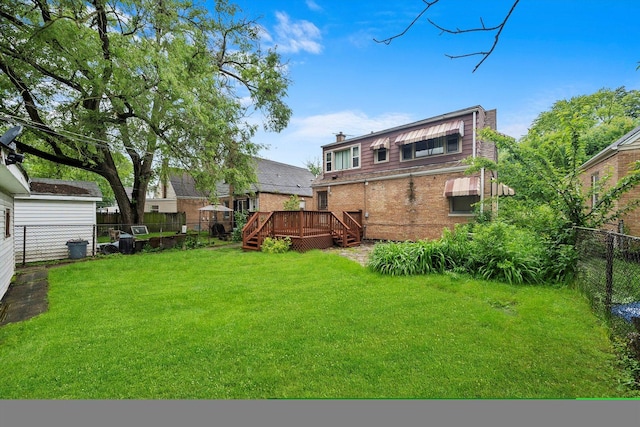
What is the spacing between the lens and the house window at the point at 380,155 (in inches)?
579

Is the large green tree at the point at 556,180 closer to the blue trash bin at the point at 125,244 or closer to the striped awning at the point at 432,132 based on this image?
the striped awning at the point at 432,132

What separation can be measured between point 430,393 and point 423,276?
446 centimetres

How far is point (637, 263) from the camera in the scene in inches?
144

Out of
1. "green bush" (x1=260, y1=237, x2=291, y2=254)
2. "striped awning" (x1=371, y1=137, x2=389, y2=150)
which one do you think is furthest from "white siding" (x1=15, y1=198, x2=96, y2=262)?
"striped awning" (x1=371, y1=137, x2=389, y2=150)

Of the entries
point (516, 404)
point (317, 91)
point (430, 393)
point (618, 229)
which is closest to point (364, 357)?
point (430, 393)

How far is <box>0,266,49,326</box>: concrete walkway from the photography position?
187 inches

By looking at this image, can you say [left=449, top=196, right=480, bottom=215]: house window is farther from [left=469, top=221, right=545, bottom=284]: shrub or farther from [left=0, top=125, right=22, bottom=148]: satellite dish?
[left=0, top=125, right=22, bottom=148]: satellite dish

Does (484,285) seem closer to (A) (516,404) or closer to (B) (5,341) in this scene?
(A) (516,404)

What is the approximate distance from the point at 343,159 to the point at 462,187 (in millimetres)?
7487

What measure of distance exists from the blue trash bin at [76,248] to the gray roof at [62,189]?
82.7 inches

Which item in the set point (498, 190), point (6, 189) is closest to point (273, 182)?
point (498, 190)

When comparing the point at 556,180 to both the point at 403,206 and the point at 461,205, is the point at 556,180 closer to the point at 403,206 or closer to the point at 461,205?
the point at 461,205

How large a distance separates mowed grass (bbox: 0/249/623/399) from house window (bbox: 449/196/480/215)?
21.1ft

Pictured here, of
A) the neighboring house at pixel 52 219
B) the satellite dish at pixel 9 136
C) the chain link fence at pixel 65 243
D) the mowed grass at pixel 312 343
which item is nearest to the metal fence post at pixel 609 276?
the mowed grass at pixel 312 343
